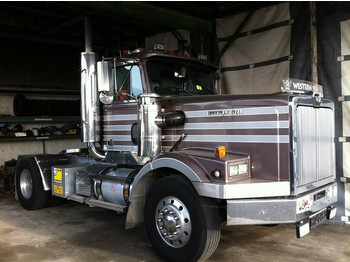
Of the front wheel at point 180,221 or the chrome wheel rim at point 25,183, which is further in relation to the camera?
the chrome wheel rim at point 25,183

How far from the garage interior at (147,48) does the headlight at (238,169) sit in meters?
1.15

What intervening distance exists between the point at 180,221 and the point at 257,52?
427cm

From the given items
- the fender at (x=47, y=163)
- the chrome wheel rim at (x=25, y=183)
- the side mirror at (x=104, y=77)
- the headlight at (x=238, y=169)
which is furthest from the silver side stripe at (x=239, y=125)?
the chrome wheel rim at (x=25, y=183)

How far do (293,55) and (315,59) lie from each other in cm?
46

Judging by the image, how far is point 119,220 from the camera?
584 centimetres

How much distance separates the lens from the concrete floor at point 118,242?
427 cm

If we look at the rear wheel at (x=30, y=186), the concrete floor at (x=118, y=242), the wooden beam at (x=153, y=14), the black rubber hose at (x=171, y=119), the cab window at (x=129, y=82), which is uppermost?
the wooden beam at (x=153, y=14)

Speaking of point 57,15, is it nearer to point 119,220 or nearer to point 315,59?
point 119,220

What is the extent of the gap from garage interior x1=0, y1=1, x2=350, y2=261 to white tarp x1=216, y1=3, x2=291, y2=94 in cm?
2

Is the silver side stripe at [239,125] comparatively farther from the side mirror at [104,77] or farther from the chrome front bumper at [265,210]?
the side mirror at [104,77]

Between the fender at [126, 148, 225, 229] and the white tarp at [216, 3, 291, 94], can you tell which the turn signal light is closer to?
the fender at [126, 148, 225, 229]

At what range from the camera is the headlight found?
11.7ft

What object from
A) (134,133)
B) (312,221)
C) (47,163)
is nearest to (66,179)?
(47,163)

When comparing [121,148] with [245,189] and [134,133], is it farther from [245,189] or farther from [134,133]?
[245,189]
